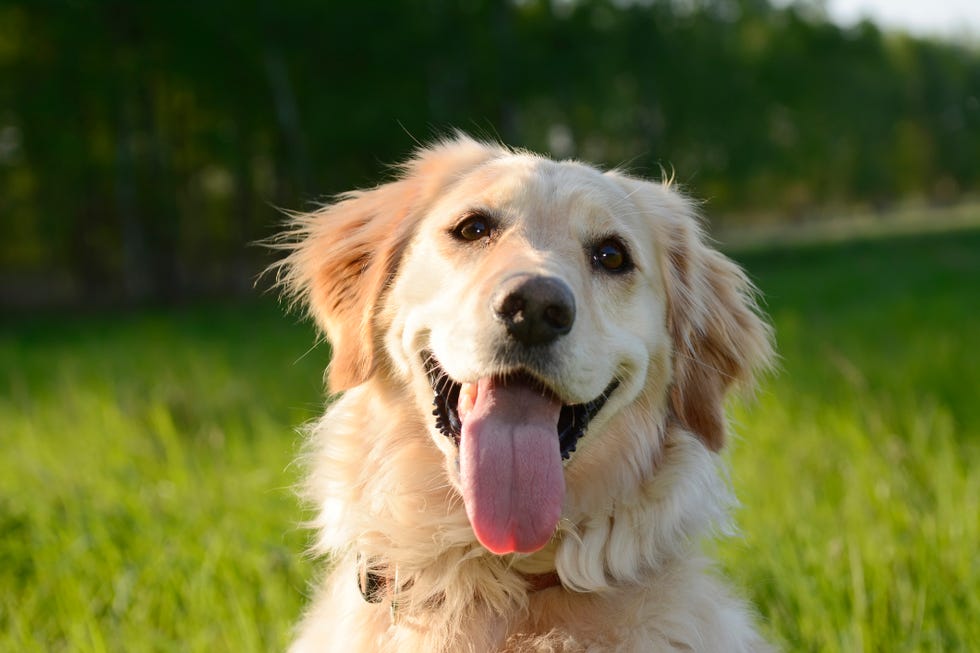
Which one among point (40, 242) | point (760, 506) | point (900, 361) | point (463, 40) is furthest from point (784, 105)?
point (760, 506)

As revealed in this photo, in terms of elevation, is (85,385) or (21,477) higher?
(21,477)

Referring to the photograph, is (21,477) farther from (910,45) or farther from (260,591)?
(910,45)

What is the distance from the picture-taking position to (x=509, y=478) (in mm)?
2338

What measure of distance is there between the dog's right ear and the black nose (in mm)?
628

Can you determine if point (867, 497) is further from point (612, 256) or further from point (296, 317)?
point (296, 317)

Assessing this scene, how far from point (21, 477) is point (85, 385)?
3589 millimetres

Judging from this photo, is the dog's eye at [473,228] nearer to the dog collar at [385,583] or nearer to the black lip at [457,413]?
the black lip at [457,413]

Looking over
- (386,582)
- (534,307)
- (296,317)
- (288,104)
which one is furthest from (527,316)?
(288,104)

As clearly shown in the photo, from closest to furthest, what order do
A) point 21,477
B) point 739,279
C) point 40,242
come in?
point 739,279
point 21,477
point 40,242

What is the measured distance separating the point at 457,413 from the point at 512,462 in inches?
10.9

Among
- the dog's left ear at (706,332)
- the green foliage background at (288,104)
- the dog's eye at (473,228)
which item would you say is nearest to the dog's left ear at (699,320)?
the dog's left ear at (706,332)

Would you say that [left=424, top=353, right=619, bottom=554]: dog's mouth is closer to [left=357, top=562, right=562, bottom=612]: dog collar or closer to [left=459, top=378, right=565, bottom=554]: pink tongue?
[left=459, top=378, right=565, bottom=554]: pink tongue

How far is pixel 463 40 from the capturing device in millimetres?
25406

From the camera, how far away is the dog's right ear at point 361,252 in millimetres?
2842
